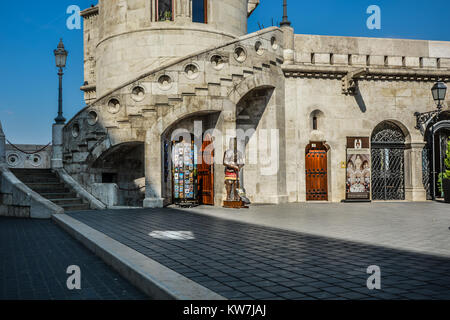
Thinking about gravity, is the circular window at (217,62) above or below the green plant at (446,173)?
above

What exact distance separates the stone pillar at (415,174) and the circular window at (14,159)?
66.8ft

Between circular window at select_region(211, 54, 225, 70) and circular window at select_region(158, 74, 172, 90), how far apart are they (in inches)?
62.4

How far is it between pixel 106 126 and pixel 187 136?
2.90 meters

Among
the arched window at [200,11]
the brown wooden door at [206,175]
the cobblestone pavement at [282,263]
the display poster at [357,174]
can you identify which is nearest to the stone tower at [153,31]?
the arched window at [200,11]

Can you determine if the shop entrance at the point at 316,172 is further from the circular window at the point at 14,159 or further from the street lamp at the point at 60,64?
the circular window at the point at 14,159

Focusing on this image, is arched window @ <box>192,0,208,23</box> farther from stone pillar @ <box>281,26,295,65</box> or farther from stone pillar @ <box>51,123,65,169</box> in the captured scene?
stone pillar @ <box>51,123,65,169</box>

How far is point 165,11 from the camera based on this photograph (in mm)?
17141

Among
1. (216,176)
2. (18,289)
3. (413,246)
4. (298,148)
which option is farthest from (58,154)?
(413,246)

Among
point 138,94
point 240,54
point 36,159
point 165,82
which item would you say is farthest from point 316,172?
point 36,159

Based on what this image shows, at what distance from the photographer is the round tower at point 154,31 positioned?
55.5 ft

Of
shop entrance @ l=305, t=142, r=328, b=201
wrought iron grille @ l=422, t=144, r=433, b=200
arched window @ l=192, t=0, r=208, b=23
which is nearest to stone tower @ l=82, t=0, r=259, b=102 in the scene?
arched window @ l=192, t=0, r=208, b=23

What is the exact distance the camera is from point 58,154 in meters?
15.1

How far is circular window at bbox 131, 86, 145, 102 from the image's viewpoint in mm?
13984

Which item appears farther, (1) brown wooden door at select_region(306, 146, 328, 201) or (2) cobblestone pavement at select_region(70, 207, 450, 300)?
(1) brown wooden door at select_region(306, 146, 328, 201)
